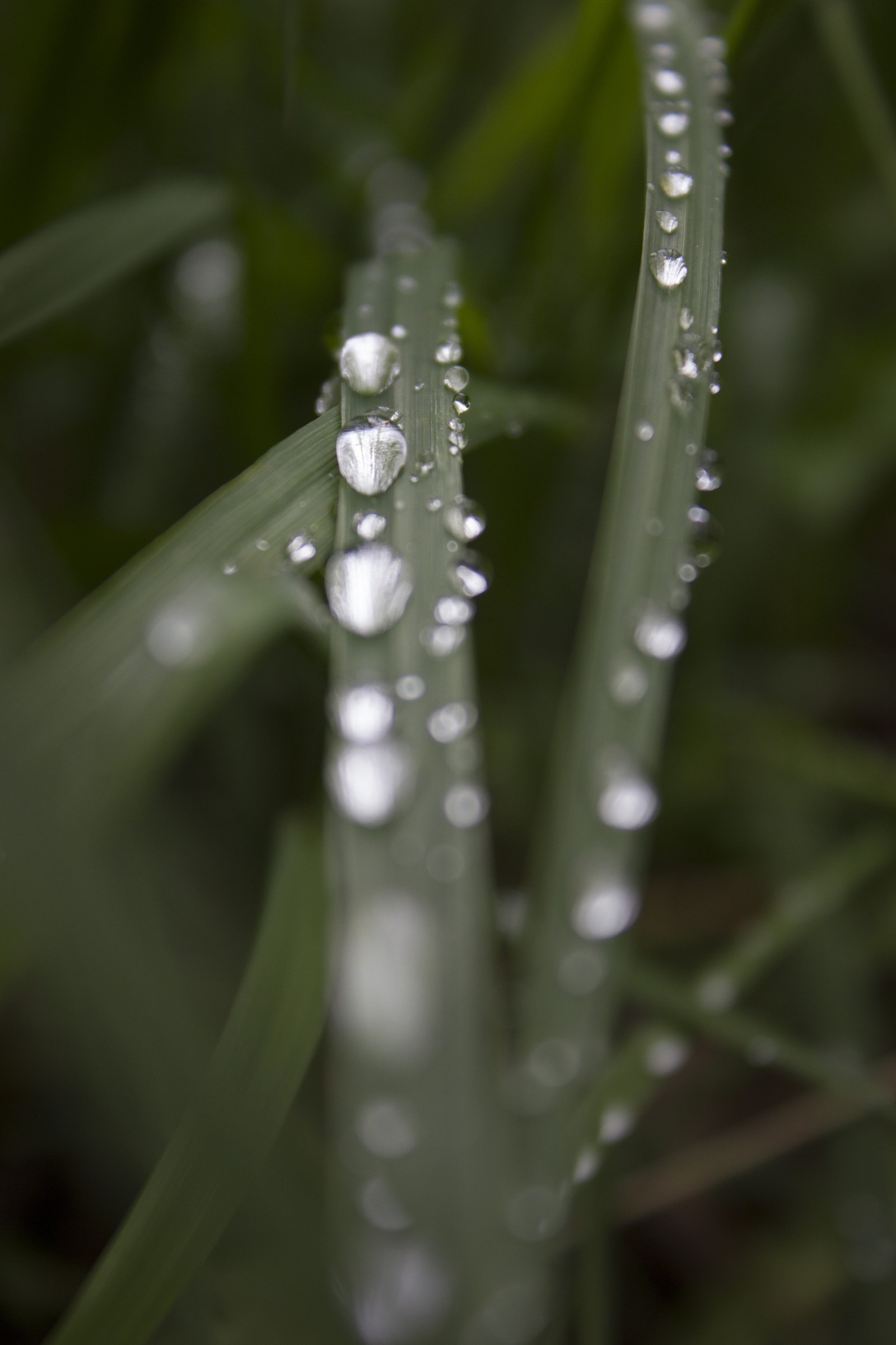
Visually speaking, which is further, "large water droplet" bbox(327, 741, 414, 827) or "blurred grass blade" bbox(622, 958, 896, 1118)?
"blurred grass blade" bbox(622, 958, 896, 1118)

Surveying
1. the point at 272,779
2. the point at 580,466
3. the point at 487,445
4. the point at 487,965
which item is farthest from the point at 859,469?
the point at 487,965

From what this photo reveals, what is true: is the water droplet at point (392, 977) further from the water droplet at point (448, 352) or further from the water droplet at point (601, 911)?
the water droplet at point (448, 352)

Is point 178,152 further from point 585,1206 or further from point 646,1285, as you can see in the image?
point 646,1285

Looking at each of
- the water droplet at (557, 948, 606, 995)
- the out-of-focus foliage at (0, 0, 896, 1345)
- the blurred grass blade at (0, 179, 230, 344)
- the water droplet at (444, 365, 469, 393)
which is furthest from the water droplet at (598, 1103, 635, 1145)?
the blurred grass blade at (0, 179, 230, 344)

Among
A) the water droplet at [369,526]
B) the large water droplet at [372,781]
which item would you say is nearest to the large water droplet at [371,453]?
the water droplet at [369,526]

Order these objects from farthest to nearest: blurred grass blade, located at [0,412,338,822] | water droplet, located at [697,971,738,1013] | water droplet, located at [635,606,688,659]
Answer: water droplet, located at [697,971,738,1013] → water droplet, located at [635,606,688,659] → blurred grass blade, located at [0,412,338,822]

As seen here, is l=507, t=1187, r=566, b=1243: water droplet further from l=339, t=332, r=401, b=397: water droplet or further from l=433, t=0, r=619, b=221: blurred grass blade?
l=433, t=0, r=619, b=221: blurred grass blade
